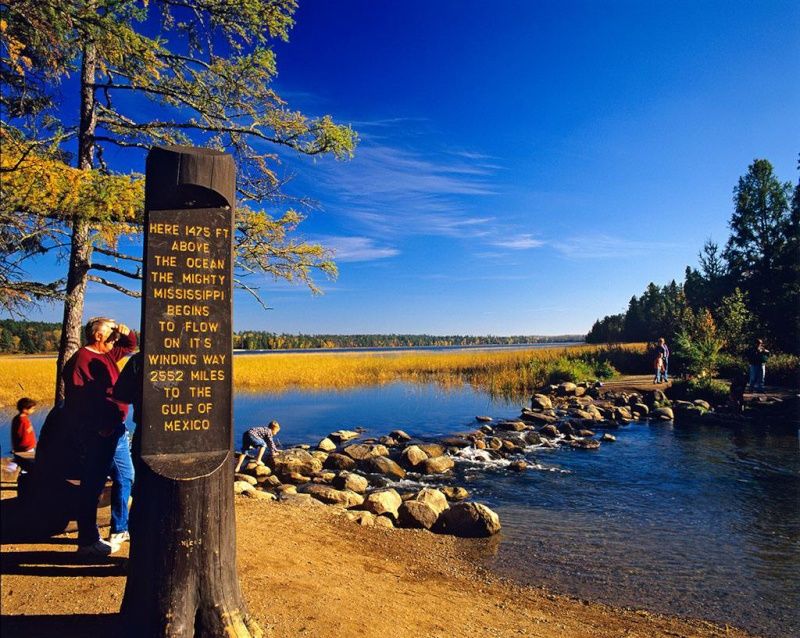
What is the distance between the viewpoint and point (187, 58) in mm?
9188

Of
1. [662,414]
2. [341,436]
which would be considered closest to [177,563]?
[341,436]

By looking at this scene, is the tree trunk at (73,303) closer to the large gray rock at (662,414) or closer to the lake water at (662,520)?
the lake water at (662,520)

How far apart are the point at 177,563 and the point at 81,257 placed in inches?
251

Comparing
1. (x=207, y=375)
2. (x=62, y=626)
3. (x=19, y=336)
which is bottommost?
(x=62, y=626)

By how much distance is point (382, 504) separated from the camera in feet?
29.4

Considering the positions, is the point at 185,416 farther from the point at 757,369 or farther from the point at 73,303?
the point at 757,369

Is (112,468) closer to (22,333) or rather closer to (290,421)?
(22,333)

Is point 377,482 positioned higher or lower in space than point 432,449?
lower

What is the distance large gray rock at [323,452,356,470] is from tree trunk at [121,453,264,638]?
31.8 ft

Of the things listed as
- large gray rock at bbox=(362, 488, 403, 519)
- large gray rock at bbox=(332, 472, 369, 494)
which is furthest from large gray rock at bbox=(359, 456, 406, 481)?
large gray rock at bbox=(362, 488, 403, 519)

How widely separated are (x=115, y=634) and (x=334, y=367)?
39.7 meters

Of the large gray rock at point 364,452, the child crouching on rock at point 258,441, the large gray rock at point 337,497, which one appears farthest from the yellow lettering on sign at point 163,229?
the large gray rock at point 364,452

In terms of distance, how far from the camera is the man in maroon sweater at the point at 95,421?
15.8 ft

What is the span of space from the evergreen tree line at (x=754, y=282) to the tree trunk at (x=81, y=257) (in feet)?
90.2
